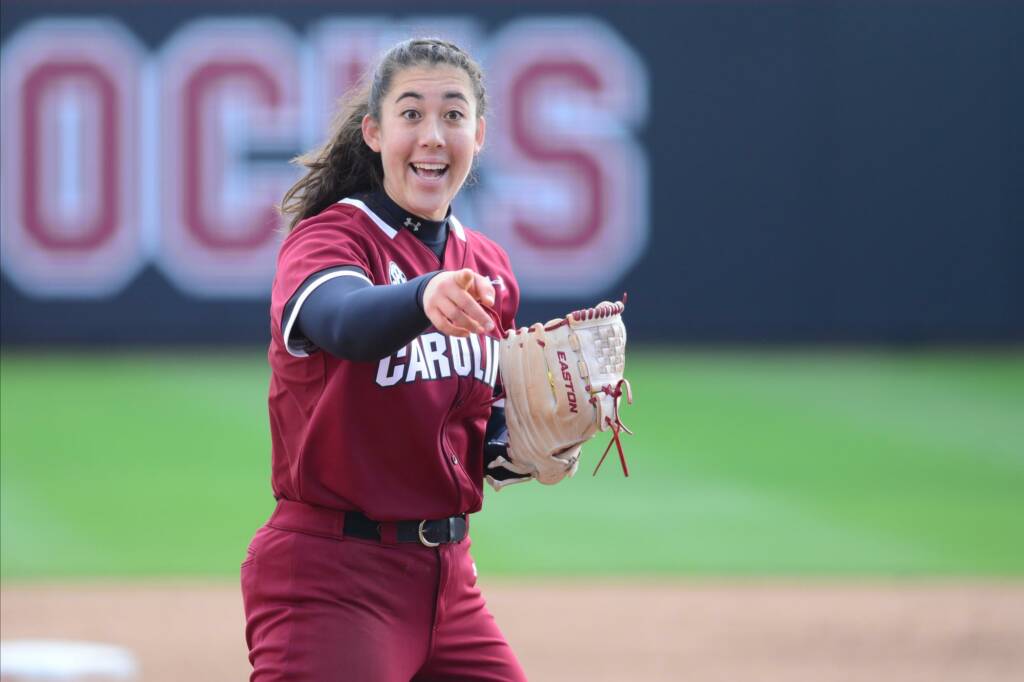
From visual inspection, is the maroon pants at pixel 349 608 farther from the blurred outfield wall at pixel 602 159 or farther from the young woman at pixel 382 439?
the blurred outfield wall at pixel 602 159

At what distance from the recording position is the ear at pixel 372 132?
3.05 m

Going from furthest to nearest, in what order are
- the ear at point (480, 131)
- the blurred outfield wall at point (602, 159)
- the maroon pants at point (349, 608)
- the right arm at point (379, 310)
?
1. the blurred outfield wall at point (602, 159)
2. the ear at point (480, 131)
3. the maroon pants at point (349, 608)
4. the right arm at point (379, 310)

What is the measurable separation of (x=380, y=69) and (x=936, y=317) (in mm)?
11074

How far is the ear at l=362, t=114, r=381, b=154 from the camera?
305 cm

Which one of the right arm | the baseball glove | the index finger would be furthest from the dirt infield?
the index finger

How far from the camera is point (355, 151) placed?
3.15 meters

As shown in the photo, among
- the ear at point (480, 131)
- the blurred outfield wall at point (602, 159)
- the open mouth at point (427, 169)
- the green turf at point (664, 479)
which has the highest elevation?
the ear at point (480, 131)

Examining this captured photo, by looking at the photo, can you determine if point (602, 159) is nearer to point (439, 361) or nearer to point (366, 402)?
point (439, 361)

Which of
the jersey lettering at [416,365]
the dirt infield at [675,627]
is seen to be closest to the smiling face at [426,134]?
the jersey lettering at [416,365]

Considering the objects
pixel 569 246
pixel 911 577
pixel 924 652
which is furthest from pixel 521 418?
pixel 569 246

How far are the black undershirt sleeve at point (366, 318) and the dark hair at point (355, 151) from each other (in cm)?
49

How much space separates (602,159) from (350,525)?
10.8 metres

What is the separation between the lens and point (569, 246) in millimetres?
13414

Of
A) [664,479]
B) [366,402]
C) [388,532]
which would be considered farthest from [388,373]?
[664,479]
